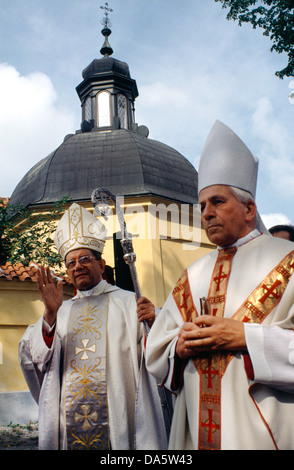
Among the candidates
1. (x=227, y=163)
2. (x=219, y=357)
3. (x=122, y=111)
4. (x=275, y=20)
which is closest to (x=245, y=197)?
(x=227, y=163)

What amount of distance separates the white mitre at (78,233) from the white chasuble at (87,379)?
53 cm

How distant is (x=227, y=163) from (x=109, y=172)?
44.0 feet

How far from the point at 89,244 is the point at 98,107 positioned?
1851 cm

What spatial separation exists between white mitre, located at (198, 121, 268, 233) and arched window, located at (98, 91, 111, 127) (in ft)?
61.7

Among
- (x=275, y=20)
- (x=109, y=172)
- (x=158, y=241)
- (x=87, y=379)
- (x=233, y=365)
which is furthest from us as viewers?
(x=109, y=172)

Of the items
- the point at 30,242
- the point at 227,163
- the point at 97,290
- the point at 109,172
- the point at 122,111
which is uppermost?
the point at 122,111

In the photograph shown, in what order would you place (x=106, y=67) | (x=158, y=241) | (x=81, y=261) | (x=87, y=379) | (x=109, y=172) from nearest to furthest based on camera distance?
(x=87, y=379), (x=81, y=261), (x=158, y=241), (x=109, y=172), (x=106, y=67)

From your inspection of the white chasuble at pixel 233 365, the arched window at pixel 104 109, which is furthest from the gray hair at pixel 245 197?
the arched window at pixel 104 109

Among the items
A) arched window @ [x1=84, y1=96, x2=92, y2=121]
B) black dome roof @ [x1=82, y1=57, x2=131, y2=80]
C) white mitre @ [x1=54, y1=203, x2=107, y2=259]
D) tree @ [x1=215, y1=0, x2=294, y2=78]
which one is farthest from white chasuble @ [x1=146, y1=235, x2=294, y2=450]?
black dome roof @ [x1=82, y1=57, x2=131, y2=80]

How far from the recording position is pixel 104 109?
2153 centimetres

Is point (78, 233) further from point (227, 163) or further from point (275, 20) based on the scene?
point (275, 20)

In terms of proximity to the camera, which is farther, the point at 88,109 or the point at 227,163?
the point at 88,109

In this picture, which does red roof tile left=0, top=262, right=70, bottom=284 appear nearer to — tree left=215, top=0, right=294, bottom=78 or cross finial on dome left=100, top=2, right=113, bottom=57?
tree left=215, top=0, right=294, bottom=78

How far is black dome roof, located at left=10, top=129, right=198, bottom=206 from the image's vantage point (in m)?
15.4
